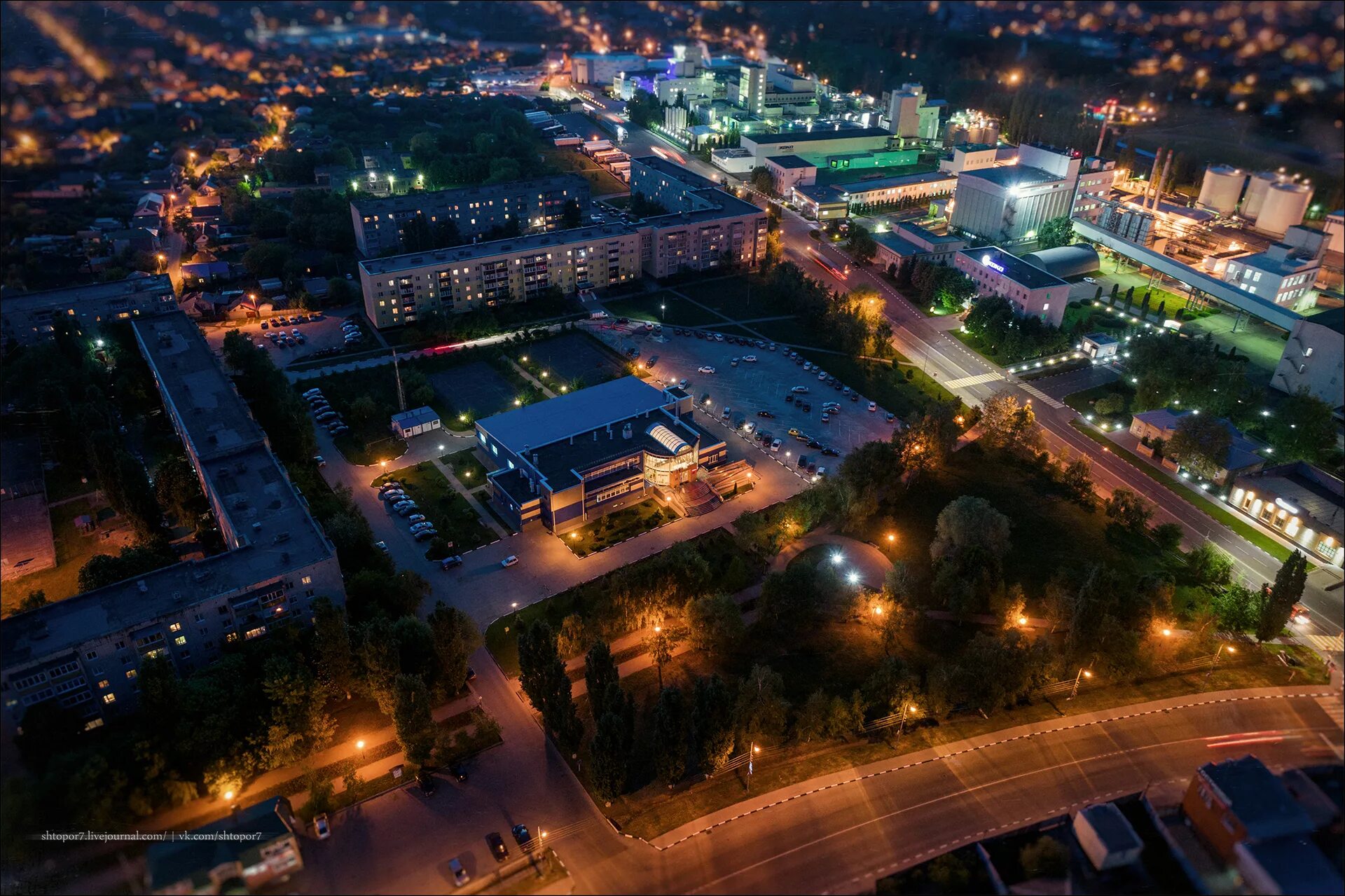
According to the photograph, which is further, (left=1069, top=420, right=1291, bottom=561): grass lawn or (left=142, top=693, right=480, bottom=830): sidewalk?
(left=1069, top=420, right=1291, bottom=561): grass lawn

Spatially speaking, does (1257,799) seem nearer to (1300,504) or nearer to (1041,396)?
(1300,504)

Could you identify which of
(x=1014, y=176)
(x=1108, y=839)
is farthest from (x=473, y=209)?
(x=1108, y=839)

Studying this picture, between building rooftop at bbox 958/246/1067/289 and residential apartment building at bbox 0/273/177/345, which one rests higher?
building rooftop at bbox 958/246/1067/289

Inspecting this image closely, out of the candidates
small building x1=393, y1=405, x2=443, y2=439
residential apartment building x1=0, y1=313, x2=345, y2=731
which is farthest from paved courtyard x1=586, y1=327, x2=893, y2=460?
residential apartment building x1=0, y1=313, x2=345, y2=731

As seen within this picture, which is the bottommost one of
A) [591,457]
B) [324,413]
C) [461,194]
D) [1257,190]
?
[324,413]

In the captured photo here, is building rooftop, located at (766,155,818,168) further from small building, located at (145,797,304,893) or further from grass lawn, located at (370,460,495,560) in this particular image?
small building, located at (145,797,304,893)

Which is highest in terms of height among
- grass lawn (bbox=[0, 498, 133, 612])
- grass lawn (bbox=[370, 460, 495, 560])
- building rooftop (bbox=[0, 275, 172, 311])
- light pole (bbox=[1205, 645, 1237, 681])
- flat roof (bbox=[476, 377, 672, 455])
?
building rooftop (bbox=[0, 275, 172, 311])

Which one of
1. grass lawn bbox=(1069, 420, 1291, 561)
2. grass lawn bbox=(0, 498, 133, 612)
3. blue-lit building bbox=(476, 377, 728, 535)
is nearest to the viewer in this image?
grass lawn bbox=(0, 498, 133, 612)
